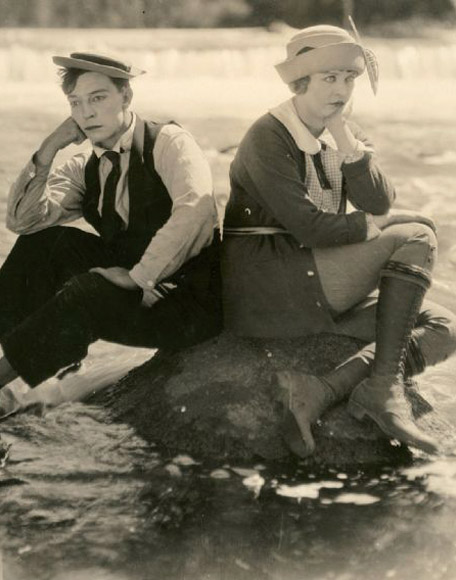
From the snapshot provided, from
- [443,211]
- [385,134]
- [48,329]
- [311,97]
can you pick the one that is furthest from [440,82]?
[48,329]

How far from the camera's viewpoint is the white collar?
3.53m

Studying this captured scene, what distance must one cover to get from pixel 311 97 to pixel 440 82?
557 cm

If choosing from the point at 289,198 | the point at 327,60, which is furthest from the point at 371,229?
the point at 327,60

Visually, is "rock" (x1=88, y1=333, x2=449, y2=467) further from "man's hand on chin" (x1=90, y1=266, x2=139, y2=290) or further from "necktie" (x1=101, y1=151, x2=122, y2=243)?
"necktie" (x1=101, y1=151, x2=122, y2=243)

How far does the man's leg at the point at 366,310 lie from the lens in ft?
11.4

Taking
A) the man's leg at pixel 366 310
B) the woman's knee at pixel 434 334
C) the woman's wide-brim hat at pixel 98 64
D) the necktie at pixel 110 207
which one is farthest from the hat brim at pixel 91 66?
the woman's knee at pixel 434 334

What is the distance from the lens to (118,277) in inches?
139

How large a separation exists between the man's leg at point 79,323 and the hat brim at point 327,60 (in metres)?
0.85

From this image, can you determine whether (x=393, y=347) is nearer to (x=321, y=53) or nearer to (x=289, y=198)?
(x=289, y=198)

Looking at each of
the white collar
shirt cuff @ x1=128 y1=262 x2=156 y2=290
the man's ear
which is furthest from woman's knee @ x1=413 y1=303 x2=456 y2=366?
the man's ear

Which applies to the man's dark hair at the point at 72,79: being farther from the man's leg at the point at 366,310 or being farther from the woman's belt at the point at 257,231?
the man's leg at the point at 366,310

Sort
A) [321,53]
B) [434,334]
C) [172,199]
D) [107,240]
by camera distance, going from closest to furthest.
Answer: [321,53]
[172,199]
[434,334]
[107,240]

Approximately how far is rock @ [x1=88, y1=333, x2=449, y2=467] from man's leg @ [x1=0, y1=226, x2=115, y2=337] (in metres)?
0.48

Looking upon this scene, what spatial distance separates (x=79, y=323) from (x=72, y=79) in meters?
0.84
